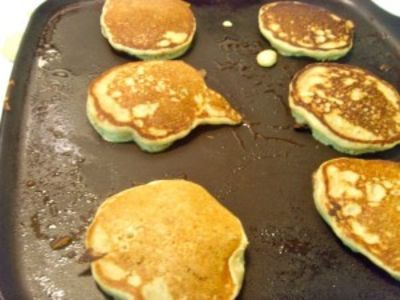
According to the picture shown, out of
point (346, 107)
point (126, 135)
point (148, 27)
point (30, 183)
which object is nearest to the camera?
point (30, 183)

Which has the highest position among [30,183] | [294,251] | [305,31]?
[305,31]


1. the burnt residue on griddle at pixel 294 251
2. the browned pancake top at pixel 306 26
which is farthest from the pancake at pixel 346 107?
the burnt residue on griddle at pixel 294 251

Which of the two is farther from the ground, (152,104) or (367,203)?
(152,104)

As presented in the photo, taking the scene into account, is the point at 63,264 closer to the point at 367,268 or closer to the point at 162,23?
the point at 367,268

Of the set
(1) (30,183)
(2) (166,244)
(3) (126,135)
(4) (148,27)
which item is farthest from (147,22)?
(2) (166,244)

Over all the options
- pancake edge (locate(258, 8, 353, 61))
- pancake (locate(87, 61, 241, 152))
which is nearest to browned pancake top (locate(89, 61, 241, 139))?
pancake (locate(87, 61, 241, 152))

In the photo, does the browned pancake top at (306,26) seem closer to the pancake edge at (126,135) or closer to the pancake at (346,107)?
the pancake at (346,107)

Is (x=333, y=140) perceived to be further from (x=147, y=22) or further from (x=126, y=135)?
(x=147, y=22)
